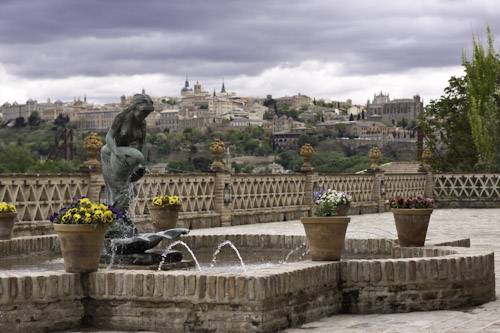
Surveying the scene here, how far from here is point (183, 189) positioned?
19.8m

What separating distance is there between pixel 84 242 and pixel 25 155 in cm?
10676

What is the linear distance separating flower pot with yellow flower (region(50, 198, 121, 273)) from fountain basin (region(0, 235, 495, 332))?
0.46ft

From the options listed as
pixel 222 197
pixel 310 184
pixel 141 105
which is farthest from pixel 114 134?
pixel 310 184

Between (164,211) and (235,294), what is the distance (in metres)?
5.58

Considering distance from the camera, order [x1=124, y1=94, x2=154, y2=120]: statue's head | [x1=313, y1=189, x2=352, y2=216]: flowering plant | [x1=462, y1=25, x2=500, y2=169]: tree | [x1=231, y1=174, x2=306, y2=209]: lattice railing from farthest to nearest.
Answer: [x1=462, y1=25, x2=500, y2=169]: tree < [x1=231, y1=174, x2=306, y2=209]: lattice railing < [x1=124, y1=94, x2=154, y2=120]: statue's head < [x1=313, y1=189, x2=352, y2=216]: flowering plant

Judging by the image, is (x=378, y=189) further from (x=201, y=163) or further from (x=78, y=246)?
(x=201, y=163)

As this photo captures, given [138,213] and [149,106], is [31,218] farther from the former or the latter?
[149,106]

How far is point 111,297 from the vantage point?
716 centimetres

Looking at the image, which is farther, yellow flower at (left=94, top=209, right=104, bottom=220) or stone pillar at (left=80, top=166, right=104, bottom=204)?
stone pillar at (left=80, top=166, right=104, bottom=204)

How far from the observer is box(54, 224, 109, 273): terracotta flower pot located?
7293mm

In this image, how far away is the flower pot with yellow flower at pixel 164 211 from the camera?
12.1 m

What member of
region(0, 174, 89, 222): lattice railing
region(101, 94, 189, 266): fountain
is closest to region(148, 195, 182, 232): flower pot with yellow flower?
region(101, 94, 189, 266): fountain

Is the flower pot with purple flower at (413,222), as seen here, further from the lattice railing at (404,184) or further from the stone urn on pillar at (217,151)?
the lattice railing at (404,184)

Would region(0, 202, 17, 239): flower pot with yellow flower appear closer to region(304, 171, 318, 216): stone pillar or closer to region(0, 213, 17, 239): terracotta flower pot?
region(0, 213, 17, 239): terracotta flower pot
